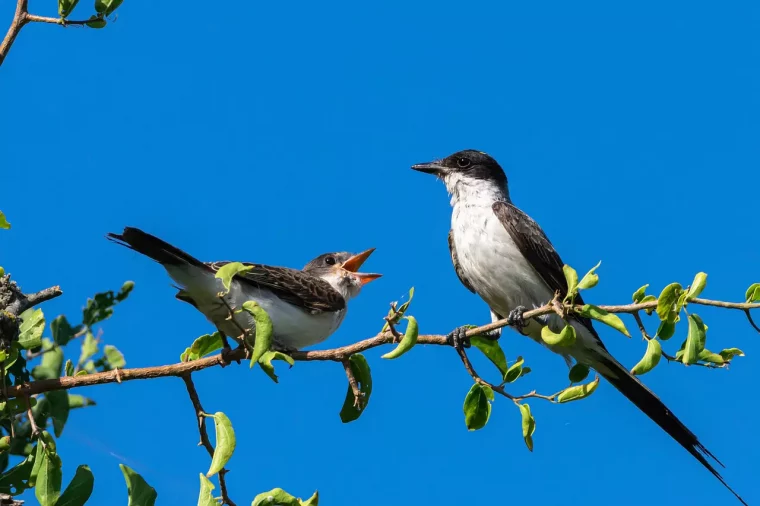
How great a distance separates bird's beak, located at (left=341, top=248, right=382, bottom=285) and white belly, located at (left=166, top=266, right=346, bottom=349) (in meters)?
0.89

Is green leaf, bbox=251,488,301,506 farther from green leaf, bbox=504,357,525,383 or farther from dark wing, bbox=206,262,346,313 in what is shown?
dark wing, bbox=206,262,346,313

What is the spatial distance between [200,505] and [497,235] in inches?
150

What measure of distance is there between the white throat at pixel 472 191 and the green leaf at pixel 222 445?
156 inches

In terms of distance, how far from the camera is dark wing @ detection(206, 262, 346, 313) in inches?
219

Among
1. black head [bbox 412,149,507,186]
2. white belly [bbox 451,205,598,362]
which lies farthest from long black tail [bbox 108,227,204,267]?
black head [bbox 412,149,507,186]

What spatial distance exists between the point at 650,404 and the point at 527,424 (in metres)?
2.57

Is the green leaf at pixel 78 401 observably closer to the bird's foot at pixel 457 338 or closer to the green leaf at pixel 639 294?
the bird's foot at pixel 457 338

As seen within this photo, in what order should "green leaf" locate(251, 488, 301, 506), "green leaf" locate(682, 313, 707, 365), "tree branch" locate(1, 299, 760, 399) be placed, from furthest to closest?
"tree branch" locate(1, 299, 760, 399)
"green leaf" locate(682, 313, 707, 365)
"green leaf" locate(251, 488, 301, 506)

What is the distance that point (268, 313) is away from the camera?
538 cm

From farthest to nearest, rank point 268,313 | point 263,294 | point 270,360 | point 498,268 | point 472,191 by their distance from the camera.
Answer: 1. point 472,191
2. point 498,268
3. point 263,294
4. point 268,313
5. point 270,360

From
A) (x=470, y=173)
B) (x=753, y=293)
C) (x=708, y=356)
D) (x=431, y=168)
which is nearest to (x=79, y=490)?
(x=708, y=356)

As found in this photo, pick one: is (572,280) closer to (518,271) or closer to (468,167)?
(518,271)

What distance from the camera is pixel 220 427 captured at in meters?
3.37

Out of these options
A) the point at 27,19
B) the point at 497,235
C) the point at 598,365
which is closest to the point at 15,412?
the point at 27,19
